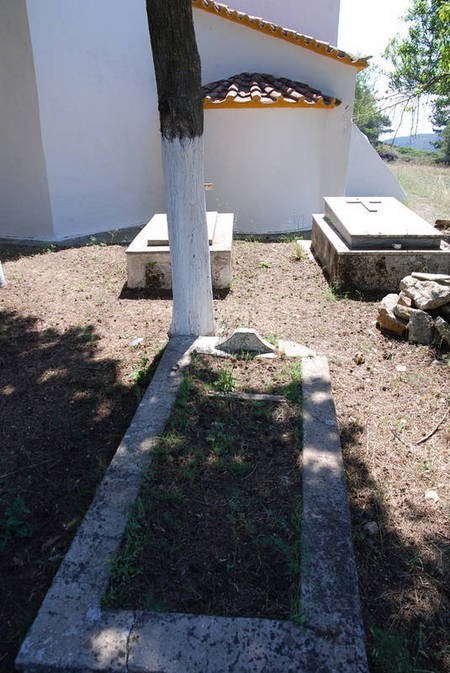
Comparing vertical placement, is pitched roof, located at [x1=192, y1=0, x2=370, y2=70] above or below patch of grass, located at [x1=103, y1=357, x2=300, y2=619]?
above

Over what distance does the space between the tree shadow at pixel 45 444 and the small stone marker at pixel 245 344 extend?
72cm

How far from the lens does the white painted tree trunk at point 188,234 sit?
377 cm

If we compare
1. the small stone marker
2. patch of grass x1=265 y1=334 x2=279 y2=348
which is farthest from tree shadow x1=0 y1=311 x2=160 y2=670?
patch of grass x1=265 y1=334 x2=279 y2=348

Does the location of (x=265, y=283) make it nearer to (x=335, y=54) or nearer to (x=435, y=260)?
(x=435, y=260)

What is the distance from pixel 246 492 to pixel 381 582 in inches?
28.4

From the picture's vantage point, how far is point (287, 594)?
6.68 ft

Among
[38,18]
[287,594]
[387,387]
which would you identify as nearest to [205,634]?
[287,594]

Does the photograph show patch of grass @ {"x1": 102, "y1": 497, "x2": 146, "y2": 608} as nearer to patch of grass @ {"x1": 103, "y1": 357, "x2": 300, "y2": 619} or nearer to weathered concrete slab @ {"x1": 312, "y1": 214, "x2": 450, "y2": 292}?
patch of grass @ {"x1": 103, "y1": 357, "x2": 300, "y2": 619}

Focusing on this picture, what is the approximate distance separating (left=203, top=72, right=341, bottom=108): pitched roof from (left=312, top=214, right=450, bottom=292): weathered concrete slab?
10.7ft

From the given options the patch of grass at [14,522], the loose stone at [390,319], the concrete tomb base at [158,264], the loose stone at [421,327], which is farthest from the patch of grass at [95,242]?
the patch of grass at [14,522]

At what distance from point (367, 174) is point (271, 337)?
819cm

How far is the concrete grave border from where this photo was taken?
1739 mm

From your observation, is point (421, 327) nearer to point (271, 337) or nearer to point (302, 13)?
point (271, 337)

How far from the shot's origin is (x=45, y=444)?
3148mm
